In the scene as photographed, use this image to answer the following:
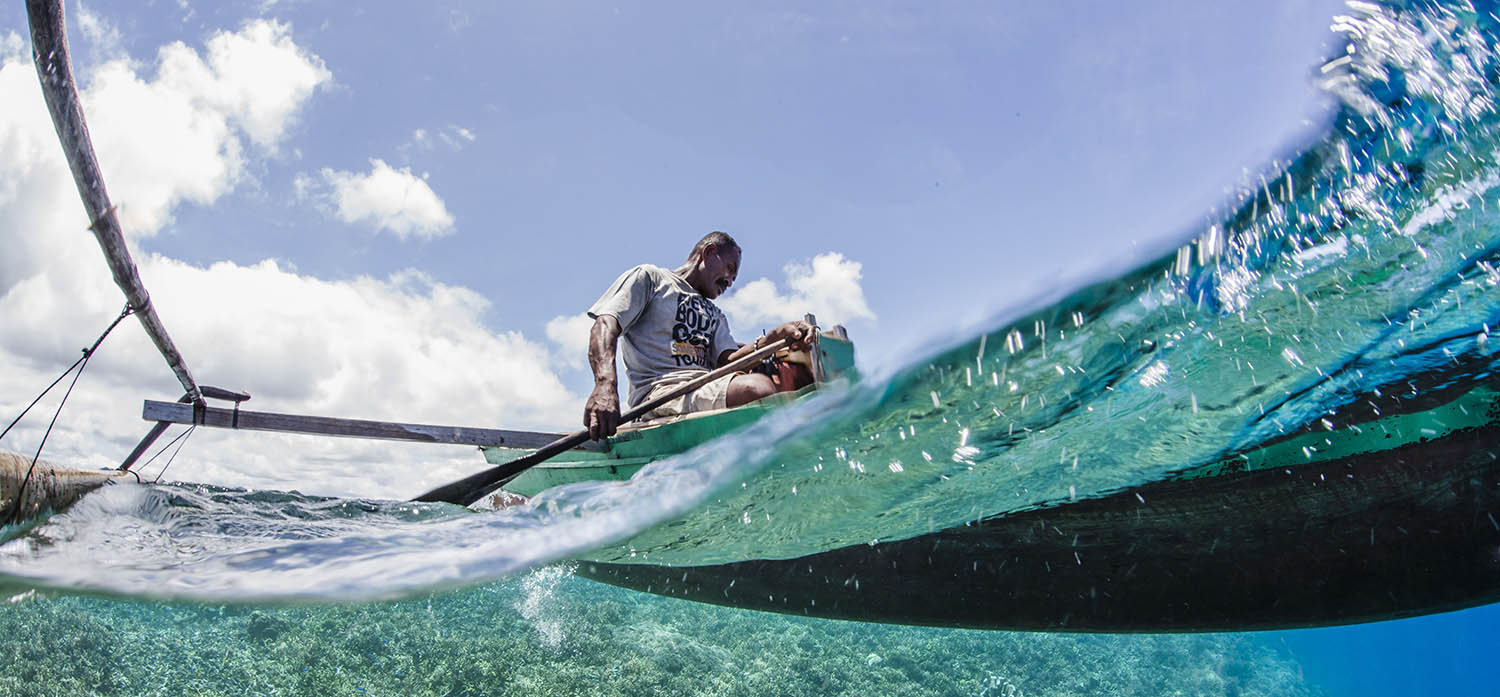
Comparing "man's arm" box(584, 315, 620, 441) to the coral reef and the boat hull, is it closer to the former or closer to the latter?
the boat hull

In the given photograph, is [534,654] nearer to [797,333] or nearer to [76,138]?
[797,333]

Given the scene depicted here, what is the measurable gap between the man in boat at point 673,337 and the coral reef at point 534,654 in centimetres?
998

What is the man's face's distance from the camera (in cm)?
425

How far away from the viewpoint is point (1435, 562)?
97.7 inches

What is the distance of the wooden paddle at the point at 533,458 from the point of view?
3.05 meters

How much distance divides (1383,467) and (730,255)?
331cm

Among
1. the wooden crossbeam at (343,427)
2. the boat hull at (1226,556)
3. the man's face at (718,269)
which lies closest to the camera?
the boat hull at (1226,556)

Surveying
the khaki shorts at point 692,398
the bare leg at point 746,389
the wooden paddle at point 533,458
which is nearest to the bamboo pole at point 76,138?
the wooden paddle at point 533,458

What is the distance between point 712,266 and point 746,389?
4.17 feet

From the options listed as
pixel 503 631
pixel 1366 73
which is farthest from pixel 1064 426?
pixel 503 631

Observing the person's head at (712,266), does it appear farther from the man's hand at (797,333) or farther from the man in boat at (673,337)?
the man's hand at (797,333)

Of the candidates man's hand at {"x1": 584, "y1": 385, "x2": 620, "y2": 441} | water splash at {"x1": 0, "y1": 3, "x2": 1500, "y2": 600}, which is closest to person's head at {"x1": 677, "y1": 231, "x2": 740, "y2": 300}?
man's hand at {"x1": 584, "y1": 385, "x2": 620, "y2": 441}

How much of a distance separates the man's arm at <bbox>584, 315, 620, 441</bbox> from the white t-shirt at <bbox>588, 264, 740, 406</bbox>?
0.31ft

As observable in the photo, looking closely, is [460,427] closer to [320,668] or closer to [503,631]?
[320,668]
